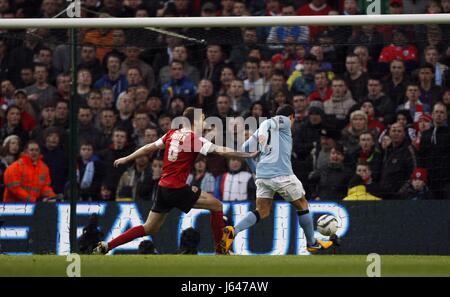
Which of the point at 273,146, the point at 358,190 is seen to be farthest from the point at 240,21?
the point at 358,190

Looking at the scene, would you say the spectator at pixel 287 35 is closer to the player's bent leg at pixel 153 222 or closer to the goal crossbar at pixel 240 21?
the goal crossbar at pixel 240 21

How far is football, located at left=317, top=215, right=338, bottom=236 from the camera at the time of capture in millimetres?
→ 11656

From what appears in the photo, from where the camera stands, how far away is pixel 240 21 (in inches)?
448

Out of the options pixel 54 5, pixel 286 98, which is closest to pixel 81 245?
pixel 286 98

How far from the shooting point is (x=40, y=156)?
13477mm

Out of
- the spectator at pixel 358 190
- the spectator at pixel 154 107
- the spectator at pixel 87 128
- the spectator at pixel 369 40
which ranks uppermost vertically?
the spectator at pixel 369 40

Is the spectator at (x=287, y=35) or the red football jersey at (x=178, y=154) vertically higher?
the spectator at (x=287, y=35)

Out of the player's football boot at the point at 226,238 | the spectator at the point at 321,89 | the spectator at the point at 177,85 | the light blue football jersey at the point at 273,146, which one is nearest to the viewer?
the player's football boot at the point at 226,238

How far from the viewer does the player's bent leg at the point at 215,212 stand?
11328 mm

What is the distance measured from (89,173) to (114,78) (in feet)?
5.91

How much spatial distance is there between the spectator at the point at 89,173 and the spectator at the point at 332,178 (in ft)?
8.67

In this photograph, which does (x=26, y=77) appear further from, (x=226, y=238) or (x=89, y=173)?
(x=226, y=238)

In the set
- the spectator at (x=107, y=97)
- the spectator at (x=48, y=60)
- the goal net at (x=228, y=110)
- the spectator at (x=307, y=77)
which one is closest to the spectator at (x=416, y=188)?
the goal net at (x=228, y=110)

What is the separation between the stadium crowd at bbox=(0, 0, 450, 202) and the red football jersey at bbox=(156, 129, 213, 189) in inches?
75.4
